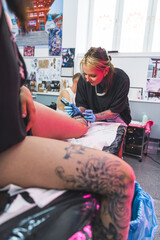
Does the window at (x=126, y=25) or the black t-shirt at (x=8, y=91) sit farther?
the window at (x=126, y=25)

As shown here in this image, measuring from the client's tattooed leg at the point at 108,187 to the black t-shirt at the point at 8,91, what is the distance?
15 cm

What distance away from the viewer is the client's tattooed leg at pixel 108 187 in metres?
0.42

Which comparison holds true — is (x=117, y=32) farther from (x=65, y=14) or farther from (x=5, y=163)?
(x=5, y=163)

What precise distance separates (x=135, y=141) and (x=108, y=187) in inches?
73.1

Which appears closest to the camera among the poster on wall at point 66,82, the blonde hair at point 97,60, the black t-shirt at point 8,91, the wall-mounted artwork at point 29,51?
the black t-shirt at point 8,91

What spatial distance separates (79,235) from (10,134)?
1.03 ft

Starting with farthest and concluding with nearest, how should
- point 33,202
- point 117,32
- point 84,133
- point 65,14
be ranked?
point 117,32 → point 65,14 → point 84,133 → point 33,202

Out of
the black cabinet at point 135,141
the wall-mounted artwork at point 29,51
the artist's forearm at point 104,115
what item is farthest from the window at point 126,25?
the artist's forearm at point 104,115

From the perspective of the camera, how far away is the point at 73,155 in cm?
45

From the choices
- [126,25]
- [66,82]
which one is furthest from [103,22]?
[66,82]

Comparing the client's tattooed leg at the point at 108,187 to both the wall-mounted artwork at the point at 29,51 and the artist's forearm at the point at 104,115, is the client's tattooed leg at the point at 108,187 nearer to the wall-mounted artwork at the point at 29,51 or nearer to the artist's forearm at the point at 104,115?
the artist's forearm at the point at 104,115

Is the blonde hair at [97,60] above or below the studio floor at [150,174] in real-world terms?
above

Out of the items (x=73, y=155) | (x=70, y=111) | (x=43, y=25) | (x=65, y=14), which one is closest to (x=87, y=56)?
(x=70, y=111)

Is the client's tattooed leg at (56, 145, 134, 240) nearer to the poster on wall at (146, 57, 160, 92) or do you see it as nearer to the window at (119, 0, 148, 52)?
the poster on wall at (146, 57, 160, 92)
